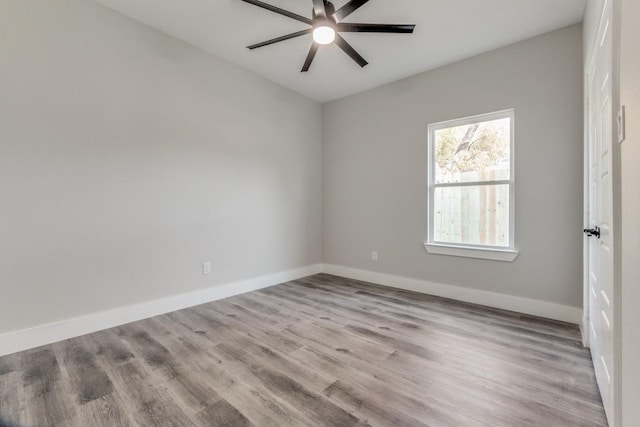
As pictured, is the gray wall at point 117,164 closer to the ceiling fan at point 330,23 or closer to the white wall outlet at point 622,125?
the ceiling fan at point 330,23

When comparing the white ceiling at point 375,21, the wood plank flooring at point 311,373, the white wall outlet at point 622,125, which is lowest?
the wood plank flooring at point 311,373

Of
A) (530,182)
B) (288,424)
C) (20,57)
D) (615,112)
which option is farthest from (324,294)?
(20,57)

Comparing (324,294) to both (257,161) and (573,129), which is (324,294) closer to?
(257,161)

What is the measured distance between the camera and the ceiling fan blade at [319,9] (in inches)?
Answer: 76.4

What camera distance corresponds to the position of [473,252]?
3.21 m

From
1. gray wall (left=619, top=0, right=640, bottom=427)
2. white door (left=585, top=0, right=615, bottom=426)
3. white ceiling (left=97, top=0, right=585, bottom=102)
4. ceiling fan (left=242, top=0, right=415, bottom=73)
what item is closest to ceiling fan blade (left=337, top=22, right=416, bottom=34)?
ceiling fan (left=242, top=0, right=415, bottom=73)

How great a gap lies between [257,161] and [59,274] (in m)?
2.31

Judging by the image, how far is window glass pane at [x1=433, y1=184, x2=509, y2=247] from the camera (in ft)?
10.1

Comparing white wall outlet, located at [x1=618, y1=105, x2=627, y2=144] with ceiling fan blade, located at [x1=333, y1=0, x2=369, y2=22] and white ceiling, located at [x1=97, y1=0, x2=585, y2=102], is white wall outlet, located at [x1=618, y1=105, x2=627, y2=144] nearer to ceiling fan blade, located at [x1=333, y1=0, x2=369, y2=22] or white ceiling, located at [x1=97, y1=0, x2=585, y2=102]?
ceiling fan blade, located at [x1=333, y1=0, x2=369, y2=22]

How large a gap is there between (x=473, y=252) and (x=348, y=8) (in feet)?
8.97

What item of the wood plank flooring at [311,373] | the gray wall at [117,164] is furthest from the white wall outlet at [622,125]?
the gray wall at [117,164]

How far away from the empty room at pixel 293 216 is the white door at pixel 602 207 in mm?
38

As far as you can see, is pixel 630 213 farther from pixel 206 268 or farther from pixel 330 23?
pixel 206 268

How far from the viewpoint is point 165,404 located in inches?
62.1
